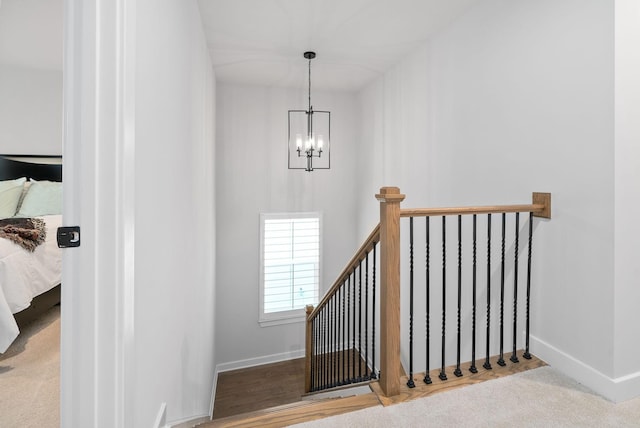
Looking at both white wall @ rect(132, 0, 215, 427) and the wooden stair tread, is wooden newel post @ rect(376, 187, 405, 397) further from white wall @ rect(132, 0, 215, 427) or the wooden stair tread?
white wall @ rect(132, 0, 215, 427)

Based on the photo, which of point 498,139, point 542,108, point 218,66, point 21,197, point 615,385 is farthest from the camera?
point 218,66

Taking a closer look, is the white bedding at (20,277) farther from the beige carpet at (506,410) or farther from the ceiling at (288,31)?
the beige carpet at (506,410)

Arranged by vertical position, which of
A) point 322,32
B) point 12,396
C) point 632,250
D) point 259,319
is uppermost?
point 322,32

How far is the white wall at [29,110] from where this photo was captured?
294 centimetres

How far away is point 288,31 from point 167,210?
2.20 m

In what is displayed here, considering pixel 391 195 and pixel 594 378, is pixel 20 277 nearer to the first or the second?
pixel 391 195

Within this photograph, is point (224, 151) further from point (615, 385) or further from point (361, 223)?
point (615, 385)

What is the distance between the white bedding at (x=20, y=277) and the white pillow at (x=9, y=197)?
3.69 ft

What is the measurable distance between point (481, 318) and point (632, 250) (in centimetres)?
104

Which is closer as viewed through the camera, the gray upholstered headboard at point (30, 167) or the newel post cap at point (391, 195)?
the newel post cap at point (391, 195)

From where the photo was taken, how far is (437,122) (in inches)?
116

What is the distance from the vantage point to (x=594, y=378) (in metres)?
1.69

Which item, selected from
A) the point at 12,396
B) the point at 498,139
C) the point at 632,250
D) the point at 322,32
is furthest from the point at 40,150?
the point at 632,250

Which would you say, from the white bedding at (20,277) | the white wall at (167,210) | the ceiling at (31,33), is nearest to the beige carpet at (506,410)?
the white wall at (167,210)
